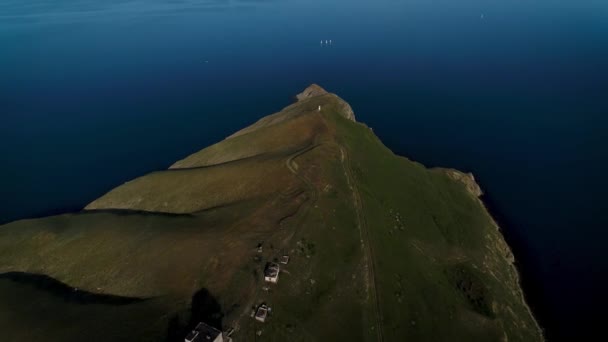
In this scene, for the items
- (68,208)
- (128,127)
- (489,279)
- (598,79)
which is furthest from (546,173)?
(128,127)

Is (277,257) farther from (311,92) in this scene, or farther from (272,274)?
(311,92)

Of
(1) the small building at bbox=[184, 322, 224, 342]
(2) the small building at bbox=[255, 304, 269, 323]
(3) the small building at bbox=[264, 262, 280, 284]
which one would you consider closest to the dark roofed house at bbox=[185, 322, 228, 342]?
(1) the small building at bbox=[184, 322, 224, 342]

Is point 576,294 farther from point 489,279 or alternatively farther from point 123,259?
point 123,259

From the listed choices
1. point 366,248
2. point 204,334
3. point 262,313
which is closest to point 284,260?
point 262,313

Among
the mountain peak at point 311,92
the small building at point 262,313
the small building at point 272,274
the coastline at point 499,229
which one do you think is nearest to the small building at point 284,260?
the small building at point 272,274

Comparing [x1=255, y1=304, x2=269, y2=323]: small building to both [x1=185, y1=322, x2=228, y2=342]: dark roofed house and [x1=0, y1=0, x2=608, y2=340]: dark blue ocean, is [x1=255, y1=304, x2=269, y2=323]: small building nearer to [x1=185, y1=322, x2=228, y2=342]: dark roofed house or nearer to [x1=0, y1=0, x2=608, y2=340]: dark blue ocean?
[x1=185, y1=322, x2=228, y2=342]: dark roofed house

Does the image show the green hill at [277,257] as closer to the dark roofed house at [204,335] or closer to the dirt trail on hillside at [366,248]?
the dirt trail on hillside at [366,248]

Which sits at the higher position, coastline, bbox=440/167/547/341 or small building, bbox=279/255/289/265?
small building, bbox=279/255/289/265
